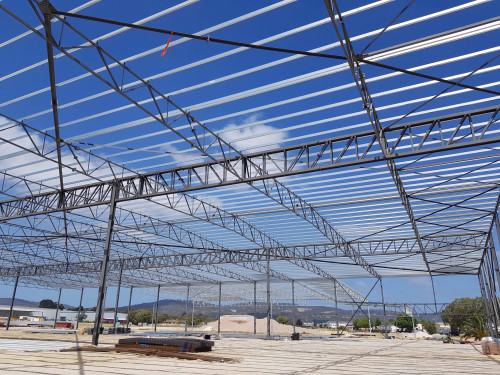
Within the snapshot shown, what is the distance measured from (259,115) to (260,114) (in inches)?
3.0

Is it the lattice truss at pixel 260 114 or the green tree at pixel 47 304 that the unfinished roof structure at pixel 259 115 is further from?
the green tree at pixel 47 304

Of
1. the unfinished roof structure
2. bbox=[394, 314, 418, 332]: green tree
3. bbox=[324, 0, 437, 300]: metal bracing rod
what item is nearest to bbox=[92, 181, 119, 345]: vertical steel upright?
the unfinished roof structure

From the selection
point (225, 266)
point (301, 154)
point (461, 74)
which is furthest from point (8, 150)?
point (225, 266)

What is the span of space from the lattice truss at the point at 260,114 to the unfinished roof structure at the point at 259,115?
0.06 meters

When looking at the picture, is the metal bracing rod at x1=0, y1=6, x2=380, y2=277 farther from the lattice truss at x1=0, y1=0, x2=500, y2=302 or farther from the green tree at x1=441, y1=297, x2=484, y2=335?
the green tree at x1=441, y1=297, x2=484, y2=335

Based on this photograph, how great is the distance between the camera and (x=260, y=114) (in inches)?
584

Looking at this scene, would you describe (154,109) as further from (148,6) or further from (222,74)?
(148,6)

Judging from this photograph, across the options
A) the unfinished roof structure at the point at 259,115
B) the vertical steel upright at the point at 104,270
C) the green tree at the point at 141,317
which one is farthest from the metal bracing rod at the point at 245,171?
the green tree at the point at 141,317

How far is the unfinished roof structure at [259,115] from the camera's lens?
10.8 meters

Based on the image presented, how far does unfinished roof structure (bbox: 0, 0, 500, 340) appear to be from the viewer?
35.3 feet

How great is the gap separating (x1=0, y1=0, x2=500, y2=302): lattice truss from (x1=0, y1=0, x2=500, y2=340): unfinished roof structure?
59mm

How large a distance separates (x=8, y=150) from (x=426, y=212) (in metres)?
22.2

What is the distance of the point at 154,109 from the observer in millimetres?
14625

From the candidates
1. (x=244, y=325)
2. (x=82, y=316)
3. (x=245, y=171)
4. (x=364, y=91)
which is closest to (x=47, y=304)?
(x=82, y=316)
